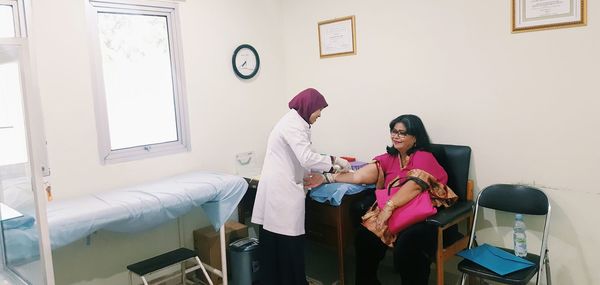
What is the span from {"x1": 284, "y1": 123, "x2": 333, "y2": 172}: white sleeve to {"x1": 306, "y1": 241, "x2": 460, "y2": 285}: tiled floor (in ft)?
3.23

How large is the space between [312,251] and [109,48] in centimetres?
217

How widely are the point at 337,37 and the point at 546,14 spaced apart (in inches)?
58.2

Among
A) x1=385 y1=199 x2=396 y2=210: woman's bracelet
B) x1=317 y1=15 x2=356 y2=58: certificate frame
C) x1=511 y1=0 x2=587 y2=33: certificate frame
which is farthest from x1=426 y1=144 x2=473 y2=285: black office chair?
x1=317 y1=15 x2=356 y2=58: certificate frame

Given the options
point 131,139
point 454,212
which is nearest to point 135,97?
point 131,139

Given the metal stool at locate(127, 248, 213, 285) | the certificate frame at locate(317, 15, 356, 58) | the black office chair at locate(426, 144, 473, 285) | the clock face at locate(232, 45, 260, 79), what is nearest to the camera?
the black office chair at locate(426, 144, 473, 285)

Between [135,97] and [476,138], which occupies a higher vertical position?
[135,97]

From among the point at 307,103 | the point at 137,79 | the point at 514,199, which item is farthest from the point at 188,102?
the point at 514,199

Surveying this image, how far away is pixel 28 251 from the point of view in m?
2.02

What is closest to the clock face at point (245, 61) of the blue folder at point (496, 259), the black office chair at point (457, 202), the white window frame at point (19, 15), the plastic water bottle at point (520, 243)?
the white window frame at point (19, 15)

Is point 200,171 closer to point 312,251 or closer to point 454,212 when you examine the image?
point 312,251

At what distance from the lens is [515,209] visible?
8.55 ft

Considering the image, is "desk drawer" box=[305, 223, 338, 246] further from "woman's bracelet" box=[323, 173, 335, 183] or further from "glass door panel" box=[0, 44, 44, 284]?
"glass door panel" box=[0, 44, 44, 284]

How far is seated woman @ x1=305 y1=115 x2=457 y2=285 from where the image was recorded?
8.28 feet

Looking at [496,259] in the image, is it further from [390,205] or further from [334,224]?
[334,224]
